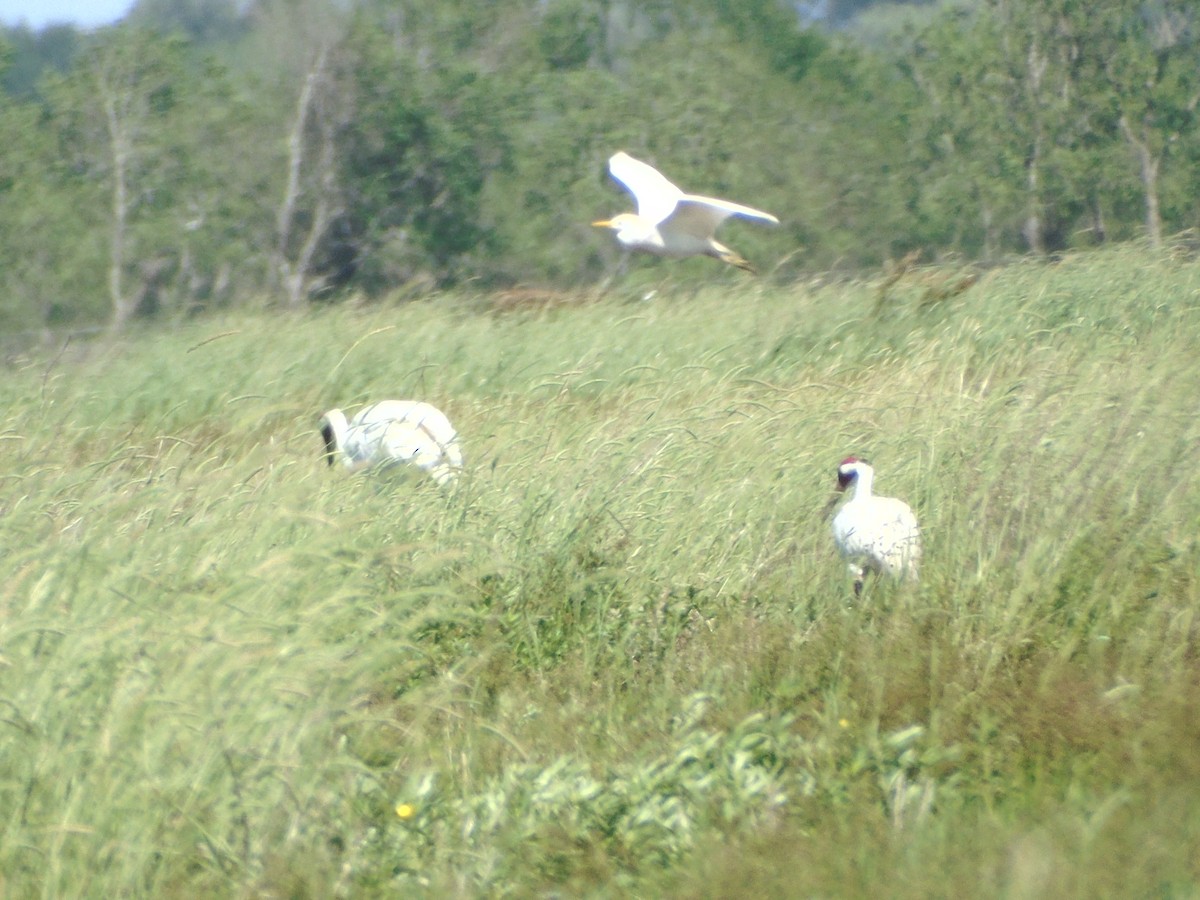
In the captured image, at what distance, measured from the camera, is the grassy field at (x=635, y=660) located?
11.4 ft

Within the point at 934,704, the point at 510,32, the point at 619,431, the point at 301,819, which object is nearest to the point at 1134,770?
the point at 934,704

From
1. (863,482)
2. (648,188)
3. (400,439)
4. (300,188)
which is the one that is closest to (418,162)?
(300,188)

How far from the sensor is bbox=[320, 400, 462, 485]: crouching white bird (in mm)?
6425

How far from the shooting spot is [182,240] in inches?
1414

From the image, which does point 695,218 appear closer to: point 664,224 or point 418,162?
point 664,224

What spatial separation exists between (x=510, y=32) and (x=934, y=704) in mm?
37189

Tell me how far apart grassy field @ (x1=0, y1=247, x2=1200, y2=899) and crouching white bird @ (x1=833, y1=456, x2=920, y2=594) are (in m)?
0.08

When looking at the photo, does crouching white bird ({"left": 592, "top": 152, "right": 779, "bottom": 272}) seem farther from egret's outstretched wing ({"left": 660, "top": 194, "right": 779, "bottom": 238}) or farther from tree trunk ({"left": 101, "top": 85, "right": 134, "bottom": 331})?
tree trunk ({"left": 101, "top": 85, "right": 134, "bottom": 331})

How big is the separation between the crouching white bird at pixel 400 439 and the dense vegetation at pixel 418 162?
24576 millimetres

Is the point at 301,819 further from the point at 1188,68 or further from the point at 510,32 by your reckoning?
the point at 510,32

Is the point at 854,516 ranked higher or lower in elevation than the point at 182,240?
higher

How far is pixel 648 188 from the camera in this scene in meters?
11.3

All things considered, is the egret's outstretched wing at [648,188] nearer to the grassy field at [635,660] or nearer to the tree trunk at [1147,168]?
the grassy field at [635,660]

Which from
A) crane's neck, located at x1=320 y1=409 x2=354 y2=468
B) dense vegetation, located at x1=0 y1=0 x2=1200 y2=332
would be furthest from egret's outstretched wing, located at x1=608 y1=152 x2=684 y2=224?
dense vegetation, located at x1=0 y1=0 x2=1200 y2=332
